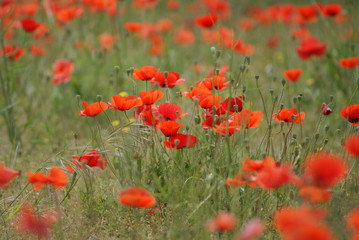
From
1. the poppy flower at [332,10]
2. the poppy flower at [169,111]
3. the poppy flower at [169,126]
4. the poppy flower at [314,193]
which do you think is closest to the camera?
the poppy flower at [314,193]

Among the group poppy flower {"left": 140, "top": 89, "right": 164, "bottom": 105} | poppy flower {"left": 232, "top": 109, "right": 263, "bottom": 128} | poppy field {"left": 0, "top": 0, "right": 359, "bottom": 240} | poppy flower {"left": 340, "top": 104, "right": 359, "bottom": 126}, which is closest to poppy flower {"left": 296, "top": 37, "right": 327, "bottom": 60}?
poppy field {"left": 0, "top": 0, "right": 359, "bottom": 240}

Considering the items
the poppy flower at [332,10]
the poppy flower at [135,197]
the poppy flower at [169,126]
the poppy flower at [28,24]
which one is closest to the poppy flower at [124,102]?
the poppy flower at [169,126]

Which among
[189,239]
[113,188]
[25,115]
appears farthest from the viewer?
[25,115]

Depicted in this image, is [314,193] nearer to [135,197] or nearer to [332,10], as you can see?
[135,197]

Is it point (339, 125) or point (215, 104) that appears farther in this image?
point (339, 125)

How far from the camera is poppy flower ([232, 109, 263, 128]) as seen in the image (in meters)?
1.90

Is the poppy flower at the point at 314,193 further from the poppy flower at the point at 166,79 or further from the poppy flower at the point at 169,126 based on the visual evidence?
the poppy flower at the point at 166,79

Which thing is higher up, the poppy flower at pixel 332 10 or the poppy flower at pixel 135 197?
the poppy flower at pixel 332 10

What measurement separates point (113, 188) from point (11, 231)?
436 millimetres

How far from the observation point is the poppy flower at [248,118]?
1.90 meters

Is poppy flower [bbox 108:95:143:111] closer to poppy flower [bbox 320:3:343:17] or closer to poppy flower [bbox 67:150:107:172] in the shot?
poppy flower [bbox 67:150:107:172]

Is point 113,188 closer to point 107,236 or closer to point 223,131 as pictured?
point 107,236

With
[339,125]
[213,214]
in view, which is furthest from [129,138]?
[339,125]

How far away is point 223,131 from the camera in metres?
1.84
